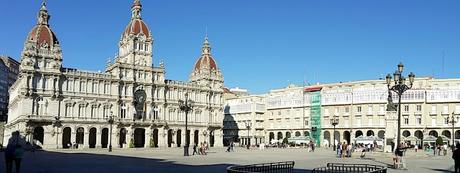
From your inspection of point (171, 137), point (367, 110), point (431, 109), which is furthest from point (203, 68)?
point (431, 109)

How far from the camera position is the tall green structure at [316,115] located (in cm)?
10888

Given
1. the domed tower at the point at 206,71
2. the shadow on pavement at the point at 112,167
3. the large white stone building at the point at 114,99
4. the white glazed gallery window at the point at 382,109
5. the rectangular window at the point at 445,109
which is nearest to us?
the shadow on pavement at the point at 112,167

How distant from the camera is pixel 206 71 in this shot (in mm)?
109000

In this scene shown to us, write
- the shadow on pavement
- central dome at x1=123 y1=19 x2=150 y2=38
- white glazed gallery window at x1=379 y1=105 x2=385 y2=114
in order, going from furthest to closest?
white glazed gallery window at x1=379 y1=105 x2=385 y2=114 < central dome at x1=123 y1=19 x2=150 y2=38 < the shadow on pavement

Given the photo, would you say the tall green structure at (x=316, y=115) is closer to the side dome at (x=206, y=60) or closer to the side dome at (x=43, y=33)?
the side dome at (x=206, y=60)

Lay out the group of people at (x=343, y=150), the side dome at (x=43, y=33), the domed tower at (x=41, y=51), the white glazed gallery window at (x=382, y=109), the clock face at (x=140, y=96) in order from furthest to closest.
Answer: the white glazed gallery window at (x=382, y=109) → the clock face at (x=140, y=96) → the side dome at (x=43, y=33) → the domed tower at (x=41, y=51) → the group of people at (x=343, y=150)

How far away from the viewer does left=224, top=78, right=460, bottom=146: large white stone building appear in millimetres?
94375

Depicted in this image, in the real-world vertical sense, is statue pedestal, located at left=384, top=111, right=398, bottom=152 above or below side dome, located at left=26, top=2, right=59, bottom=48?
below

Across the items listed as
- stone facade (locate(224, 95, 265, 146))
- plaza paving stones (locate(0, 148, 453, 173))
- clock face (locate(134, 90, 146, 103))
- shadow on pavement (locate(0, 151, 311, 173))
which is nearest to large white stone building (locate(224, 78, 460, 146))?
stone facade (locate(224, 95, 265, 146))

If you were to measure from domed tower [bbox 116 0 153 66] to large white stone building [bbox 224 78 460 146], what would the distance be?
35790 millimetres

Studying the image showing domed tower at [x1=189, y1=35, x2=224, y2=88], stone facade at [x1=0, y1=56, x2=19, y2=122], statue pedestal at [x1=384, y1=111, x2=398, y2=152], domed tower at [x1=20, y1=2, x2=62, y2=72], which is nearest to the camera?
statue pedestal at [x1=384, y1=111, x2=398, y2=152]

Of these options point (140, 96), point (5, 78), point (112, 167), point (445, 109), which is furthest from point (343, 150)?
point (5, 78)

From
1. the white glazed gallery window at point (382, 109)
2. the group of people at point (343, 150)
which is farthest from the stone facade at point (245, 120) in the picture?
the group of people at point (343, 150)

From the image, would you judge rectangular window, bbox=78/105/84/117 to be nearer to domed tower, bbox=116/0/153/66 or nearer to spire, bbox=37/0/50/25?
domed tower, bbox=116/0/153/66
